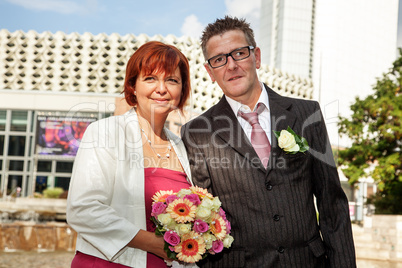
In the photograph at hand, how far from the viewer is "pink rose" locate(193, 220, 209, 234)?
2463 millimetres

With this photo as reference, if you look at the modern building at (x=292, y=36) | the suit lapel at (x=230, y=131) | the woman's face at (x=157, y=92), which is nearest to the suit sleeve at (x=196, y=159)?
the suit lapel at (x=230, y=131)

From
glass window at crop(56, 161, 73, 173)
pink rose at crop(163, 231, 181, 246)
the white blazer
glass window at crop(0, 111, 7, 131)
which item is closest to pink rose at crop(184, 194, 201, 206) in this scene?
pink rose at crop(163, 231, 181, 246)

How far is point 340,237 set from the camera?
2721mm

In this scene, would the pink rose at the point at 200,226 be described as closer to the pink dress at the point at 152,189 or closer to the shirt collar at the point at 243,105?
the pink dress at the point at 152,189

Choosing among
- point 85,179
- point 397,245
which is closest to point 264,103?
point 85,179

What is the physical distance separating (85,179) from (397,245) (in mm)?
15707

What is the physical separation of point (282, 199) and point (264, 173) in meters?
0.20

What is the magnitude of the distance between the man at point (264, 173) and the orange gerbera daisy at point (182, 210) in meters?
0.42

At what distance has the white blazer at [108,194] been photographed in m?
2.45

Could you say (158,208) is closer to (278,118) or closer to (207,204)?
(207,204)

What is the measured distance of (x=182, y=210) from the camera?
2.48 meters

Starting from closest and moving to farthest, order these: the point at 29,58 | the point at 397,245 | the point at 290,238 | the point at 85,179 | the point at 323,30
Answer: the point at 85,179, the point at 290,238, the point at 397,245, the point at 29,58, the point at 323,30

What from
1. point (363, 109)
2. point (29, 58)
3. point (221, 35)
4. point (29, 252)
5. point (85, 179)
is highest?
point (29, 58)

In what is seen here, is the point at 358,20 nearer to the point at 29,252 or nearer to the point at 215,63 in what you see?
the point at 29,252
